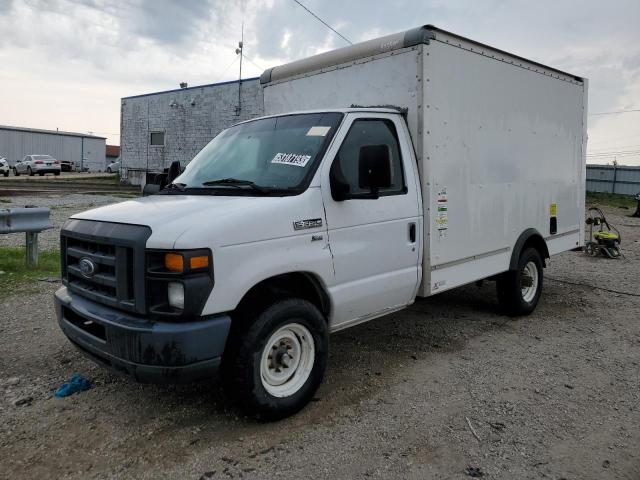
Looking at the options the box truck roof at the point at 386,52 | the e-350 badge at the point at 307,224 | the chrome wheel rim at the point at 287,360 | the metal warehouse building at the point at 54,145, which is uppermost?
the metal warehouse building at the point at 54,145

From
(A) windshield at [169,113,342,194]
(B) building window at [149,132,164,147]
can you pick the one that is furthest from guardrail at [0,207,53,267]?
(B) building window at [149,132,164,147]

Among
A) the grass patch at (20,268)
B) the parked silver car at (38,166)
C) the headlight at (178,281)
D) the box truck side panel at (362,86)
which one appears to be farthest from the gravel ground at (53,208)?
the parked silver car at (38,166)

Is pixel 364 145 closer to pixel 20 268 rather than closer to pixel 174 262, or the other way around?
pixel 174 262

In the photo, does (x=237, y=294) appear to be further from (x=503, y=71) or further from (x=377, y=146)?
(x=503, y=71)

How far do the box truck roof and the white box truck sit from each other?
0.06 ft

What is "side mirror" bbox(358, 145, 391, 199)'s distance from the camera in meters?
3.92

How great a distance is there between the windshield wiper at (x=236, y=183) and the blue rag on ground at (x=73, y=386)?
1848 mm

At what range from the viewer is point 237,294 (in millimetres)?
3320

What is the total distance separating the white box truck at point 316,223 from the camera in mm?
3203

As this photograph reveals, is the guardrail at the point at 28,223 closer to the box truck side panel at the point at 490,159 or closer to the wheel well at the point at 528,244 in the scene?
the box truck side panel at the point at 490,159

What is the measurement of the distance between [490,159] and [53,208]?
1486 cm

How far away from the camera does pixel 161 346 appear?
3.10 meters

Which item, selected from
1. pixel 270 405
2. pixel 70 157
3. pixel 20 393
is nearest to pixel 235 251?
pixel 270 405

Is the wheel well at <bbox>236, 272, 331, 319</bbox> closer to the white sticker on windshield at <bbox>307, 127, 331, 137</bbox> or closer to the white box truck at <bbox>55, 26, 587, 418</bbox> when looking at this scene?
the white box truck at <bbox>55, 26, 587, 418</bbox>
